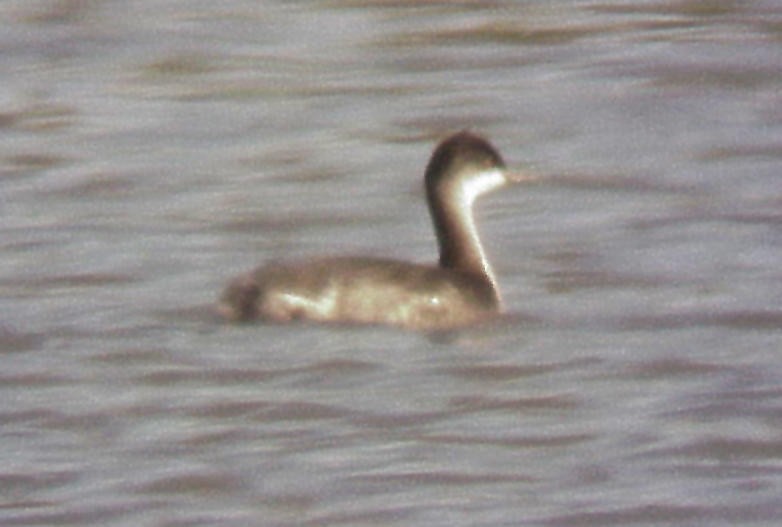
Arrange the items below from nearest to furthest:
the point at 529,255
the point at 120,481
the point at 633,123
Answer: the point at 120,481, the point at 529,255, the point at 633,123

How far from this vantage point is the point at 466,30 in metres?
18.4

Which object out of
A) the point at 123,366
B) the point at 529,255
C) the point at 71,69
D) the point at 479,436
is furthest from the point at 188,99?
the point at 479,436

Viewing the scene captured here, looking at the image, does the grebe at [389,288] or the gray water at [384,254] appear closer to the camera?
the gray water at [384,254]

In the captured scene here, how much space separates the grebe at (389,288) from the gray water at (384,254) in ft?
0.36

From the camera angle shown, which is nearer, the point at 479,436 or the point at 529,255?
the point at 479,436

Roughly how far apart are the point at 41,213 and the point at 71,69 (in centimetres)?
250

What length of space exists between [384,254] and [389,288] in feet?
4.23

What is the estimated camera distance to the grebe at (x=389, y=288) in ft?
44.4

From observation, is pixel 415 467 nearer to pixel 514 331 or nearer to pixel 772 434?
pixel 772 434

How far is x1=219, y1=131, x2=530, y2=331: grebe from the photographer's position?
44.4 ft

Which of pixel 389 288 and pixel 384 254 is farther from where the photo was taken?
pixel 384 254

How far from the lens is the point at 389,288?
13625 millimetres

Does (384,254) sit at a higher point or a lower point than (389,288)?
lower

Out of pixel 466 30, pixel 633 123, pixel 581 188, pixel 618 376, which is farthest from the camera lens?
pixel 466 30
